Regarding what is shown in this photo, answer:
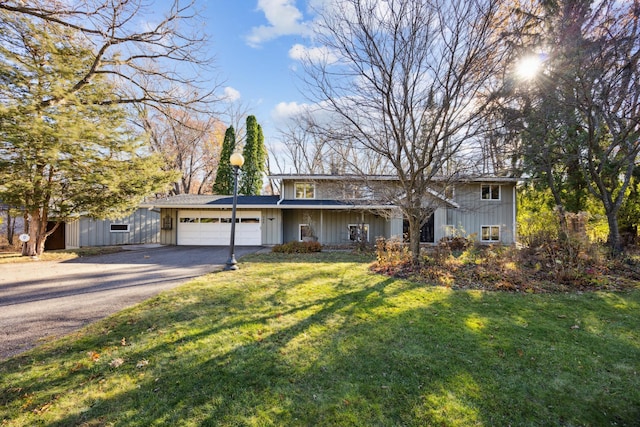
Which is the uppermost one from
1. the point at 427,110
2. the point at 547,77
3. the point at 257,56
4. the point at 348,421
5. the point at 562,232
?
the point at 257,56

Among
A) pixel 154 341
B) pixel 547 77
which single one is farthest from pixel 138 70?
pixel 547 77

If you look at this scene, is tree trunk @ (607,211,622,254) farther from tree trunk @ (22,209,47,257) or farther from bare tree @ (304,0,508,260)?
tree trunk @ (22,209,47,257)

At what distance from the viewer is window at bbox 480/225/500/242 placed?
51.7 feet

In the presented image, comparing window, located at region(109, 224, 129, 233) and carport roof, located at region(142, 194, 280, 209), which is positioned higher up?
carport roof, located at region(142, 194, 280, 209)

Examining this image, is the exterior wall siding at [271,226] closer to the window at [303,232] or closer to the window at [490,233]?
the window at [303,232]

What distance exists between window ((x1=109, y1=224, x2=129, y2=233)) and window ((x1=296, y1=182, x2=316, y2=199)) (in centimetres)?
1098

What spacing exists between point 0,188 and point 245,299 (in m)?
9.52

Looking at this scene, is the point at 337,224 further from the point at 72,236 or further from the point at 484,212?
the point at 72,236

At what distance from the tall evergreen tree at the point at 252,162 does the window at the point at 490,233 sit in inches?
700

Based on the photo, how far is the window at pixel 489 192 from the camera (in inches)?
626

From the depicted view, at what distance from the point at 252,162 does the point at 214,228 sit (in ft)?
33.6

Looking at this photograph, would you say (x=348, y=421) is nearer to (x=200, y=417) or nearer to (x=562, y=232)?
(x=200, y=417)

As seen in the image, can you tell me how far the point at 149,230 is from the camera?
60.0ft

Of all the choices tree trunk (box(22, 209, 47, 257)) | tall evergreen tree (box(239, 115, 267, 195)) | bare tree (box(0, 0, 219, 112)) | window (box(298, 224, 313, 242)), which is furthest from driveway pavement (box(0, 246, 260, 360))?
tall evergreen tree (box(239, 115, 267, 195))
